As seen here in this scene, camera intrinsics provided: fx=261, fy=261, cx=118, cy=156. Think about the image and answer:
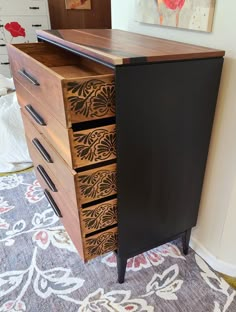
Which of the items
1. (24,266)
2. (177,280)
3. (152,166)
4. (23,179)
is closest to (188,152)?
(152,166)

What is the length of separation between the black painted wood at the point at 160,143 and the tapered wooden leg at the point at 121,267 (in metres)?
0.01

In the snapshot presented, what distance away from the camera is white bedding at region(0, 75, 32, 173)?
170 cm

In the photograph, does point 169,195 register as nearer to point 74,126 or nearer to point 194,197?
point 194,197

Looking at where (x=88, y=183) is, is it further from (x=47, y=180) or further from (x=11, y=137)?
(x=11, y=137)

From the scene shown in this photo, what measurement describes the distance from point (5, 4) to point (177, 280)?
10.7ft

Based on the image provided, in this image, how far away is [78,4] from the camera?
336 centimetres

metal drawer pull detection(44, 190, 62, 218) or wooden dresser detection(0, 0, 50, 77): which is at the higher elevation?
wooden dresser detection(0, 0, 50, 77)

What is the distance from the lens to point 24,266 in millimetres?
1162

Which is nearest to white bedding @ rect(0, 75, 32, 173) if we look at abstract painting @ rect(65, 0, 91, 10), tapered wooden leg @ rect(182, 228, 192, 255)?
tapered wooden leg @ rect(182, 228, 192, 255)

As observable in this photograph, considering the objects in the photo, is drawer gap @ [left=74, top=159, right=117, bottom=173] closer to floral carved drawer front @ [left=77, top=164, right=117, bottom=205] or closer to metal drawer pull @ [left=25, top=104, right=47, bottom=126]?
floral carved drawer front @ [left=77, top=164, right=117, bottom=205]

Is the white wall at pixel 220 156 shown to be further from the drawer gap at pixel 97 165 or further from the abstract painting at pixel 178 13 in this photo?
the drawer gap at pixel 97 165

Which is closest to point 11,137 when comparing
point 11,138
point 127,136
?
point 11,138

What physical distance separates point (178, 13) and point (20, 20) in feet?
9.07

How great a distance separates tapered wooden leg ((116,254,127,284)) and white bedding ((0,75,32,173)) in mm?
1108
